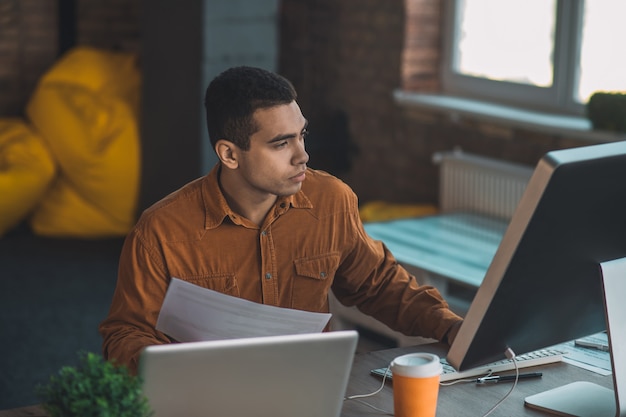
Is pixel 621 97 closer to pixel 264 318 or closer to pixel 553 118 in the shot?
pixel 553 118

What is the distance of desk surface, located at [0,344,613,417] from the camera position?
6.09 ft

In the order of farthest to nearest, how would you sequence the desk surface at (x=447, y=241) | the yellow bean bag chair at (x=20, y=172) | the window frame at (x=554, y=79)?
the yellow bean bag chair at (x=20, y=172) < the window frame at (x=554, y=79) < the desk surface at (x=447, y=241)

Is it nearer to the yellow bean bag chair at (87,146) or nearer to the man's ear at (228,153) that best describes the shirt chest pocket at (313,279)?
the man's ear at (228,153)

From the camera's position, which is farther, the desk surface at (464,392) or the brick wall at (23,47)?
the brick wall at (23,47)

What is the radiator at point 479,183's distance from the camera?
4.36 metres

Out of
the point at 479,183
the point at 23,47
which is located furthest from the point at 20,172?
the point at 479,183

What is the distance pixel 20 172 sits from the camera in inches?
218

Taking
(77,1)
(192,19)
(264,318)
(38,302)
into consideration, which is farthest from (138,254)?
(77,1)

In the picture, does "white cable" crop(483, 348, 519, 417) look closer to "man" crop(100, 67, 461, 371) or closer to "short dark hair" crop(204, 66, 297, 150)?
"man" crop(100, 67, 461, 371)

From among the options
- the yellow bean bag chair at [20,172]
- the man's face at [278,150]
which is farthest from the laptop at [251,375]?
the yellow bean bag chair at [20,172]

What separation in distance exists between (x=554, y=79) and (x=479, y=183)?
22.9 inches

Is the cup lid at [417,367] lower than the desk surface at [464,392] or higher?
higher

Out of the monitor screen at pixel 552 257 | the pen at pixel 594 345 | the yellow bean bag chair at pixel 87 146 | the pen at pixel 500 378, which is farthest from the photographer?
the yellow bean bag chair at pixel 87 146

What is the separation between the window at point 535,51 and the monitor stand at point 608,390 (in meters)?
2.57
